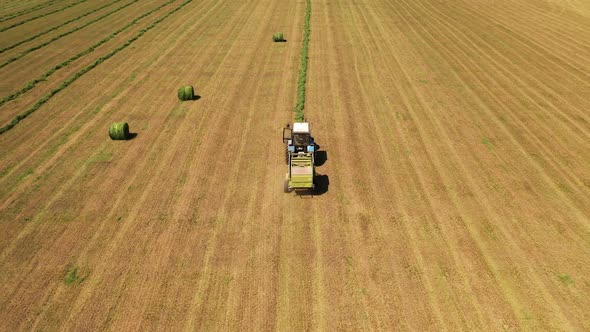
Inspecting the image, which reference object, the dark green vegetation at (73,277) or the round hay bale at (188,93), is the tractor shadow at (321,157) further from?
the dark green vegetation at (73,277)

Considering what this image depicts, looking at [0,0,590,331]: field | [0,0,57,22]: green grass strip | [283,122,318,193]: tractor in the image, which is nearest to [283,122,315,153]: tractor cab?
[283,122,318,193]: tractor

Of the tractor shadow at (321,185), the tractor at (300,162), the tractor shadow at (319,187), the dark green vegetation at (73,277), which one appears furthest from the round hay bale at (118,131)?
the tractor shadow at (321,185)

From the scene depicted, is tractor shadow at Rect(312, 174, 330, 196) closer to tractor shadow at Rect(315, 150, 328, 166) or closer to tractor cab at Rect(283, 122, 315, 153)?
tractor shadow at Rect(315, 150, 328, 166)

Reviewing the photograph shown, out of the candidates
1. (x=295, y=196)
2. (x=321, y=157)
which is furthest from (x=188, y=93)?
(x=295, y=196)

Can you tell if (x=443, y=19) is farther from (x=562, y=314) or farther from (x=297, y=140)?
(x=562, y=314)

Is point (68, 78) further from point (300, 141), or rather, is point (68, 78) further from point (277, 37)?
point (300, 141)

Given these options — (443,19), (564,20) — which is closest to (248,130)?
(443,19)
